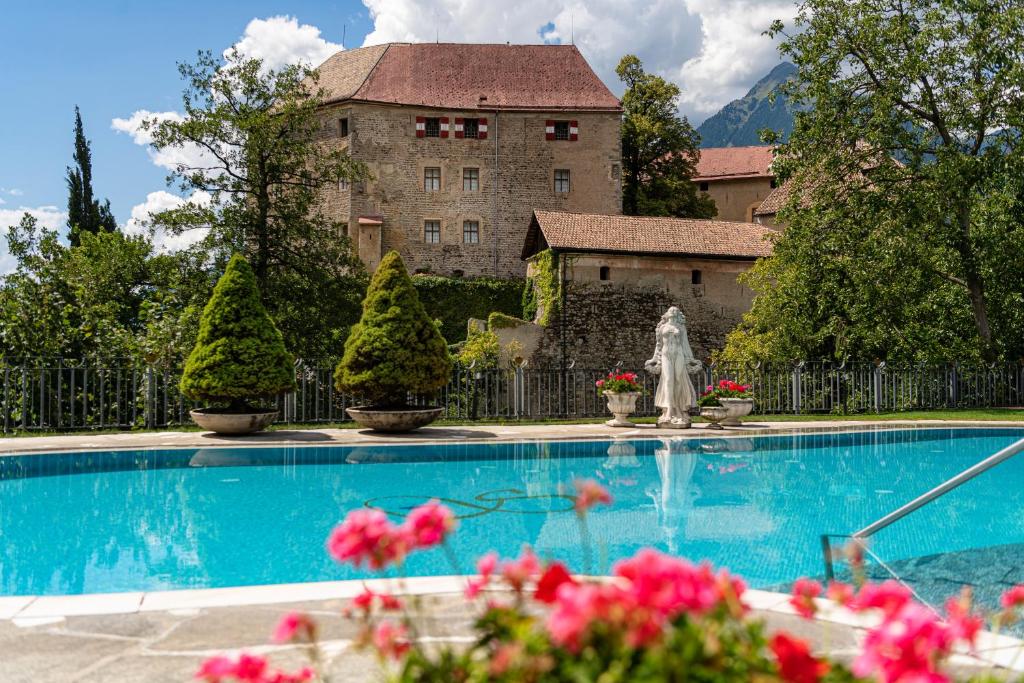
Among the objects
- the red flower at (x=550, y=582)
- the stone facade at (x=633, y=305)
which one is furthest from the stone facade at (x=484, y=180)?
the red flower at (x=550, y=582)

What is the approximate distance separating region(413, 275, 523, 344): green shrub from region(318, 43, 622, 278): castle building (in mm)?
4872

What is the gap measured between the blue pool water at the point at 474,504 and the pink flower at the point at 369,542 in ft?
7.71

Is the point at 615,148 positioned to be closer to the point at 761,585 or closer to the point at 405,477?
the point at 405,477

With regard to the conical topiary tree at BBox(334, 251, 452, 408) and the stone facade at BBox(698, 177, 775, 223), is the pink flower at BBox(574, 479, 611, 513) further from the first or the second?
the stone facade at BBox(698, 177, 775, 223)

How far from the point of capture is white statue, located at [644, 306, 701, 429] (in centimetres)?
1638

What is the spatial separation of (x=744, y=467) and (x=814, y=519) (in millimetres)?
3830

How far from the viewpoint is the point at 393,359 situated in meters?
15.2

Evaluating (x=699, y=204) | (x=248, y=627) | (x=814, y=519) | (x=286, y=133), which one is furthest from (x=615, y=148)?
(x=248, y=627)

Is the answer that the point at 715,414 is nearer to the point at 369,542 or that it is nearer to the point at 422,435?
the point at 422,435

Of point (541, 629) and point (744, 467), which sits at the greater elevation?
point (541, 629)

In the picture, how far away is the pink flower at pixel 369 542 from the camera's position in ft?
6.22

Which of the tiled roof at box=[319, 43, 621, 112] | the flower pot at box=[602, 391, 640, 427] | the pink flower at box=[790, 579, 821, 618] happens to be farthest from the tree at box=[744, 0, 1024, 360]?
the pink flower at box=[790, 579, 821, 618]

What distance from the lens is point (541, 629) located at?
172 centimetres

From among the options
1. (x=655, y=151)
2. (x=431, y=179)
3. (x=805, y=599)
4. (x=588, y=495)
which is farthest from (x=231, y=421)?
(x=655, y=151)
